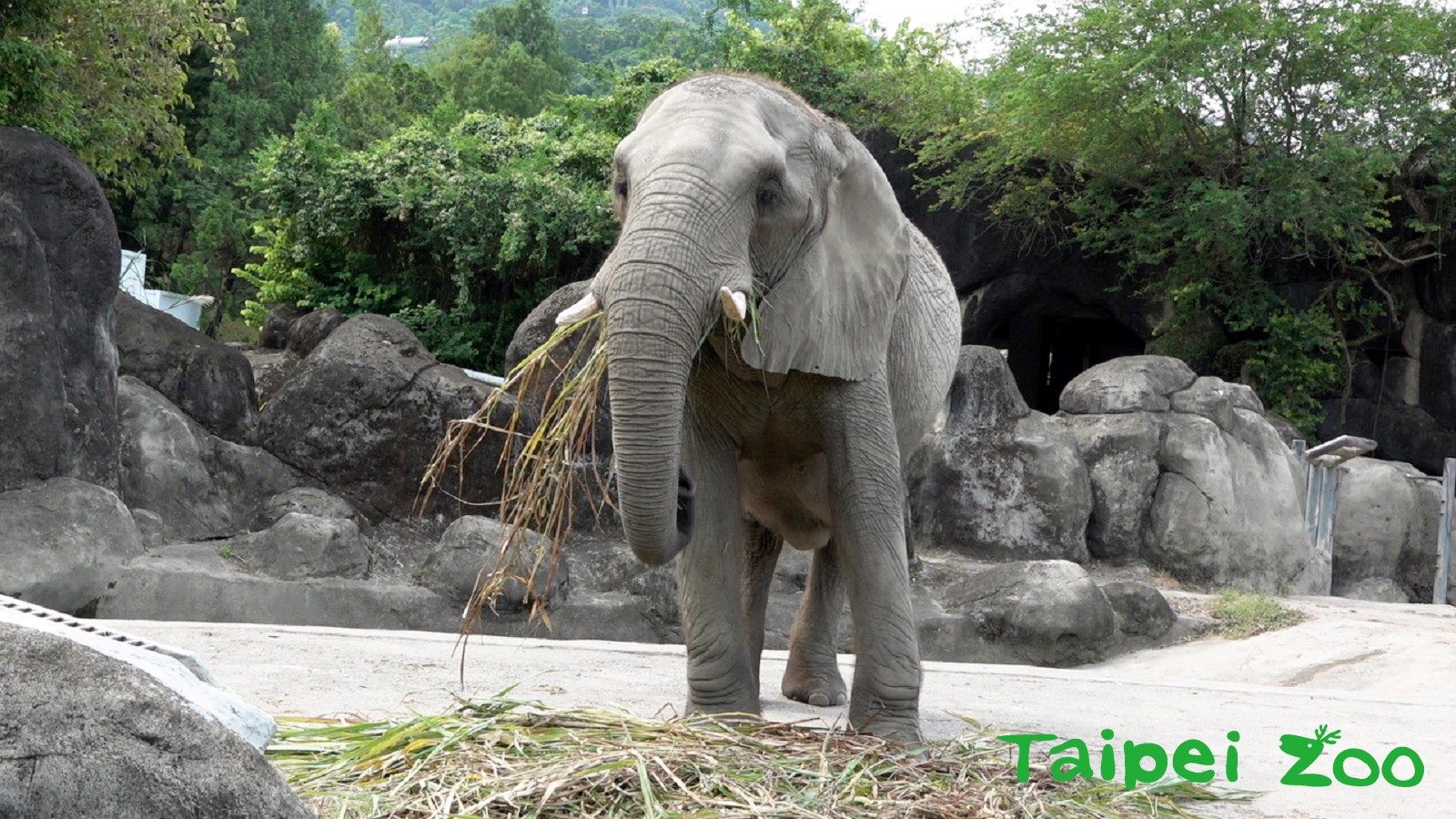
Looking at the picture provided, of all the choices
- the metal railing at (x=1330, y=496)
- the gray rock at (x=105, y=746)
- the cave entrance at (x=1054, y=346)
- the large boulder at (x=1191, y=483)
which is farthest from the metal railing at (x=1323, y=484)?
the gray rock at (x=105, y=746)

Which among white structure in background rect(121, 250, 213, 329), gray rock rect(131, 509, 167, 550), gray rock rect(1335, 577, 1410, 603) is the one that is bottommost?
gray rock rect(131, 509, 167, 550)

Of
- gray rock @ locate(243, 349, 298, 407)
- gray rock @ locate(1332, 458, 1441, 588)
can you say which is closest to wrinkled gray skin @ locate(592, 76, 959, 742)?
gray rock @ locate(243, 349, 298, 407)

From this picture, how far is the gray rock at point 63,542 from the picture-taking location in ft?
31.1

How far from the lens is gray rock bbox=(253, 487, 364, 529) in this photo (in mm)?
11969

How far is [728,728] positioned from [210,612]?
735 centimetres

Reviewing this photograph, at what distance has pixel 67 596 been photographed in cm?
971

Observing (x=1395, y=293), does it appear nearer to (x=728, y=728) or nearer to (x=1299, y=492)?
(x=1299, y=492)

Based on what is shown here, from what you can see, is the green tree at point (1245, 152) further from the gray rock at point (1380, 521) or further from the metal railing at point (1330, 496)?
the metal railing at point (1330, 496)

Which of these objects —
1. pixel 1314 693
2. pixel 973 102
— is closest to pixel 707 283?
pixel 1314 693

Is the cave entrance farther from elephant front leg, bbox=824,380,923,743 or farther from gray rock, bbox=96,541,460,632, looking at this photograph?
elephant front leg, bbox=824,380,923,743

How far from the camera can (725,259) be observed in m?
3.96

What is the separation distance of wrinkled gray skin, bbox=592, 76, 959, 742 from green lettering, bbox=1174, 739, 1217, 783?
2.57 feet

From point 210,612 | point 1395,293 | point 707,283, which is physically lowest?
point 210,612

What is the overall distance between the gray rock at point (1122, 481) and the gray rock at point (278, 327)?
10.4 metres
